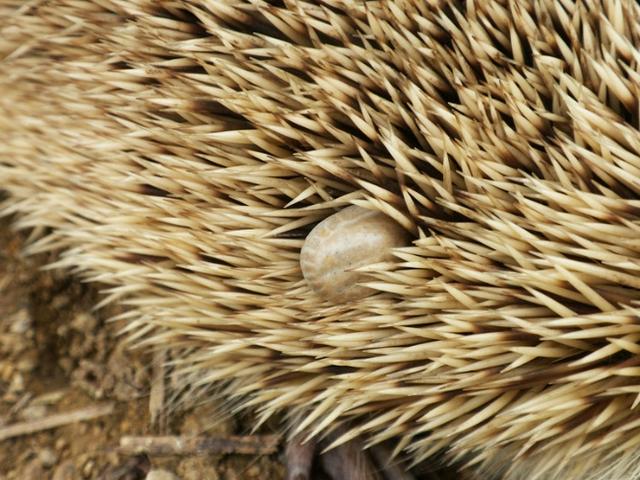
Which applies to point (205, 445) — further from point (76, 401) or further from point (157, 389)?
point (76, 401)

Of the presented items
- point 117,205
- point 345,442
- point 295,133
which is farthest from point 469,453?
point 117,205

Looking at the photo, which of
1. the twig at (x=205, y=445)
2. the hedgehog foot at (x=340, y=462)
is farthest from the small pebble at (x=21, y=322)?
the hedgehog foot at (x=340, y=462)

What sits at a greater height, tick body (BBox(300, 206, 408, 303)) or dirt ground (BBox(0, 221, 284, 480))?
tick body (BBox(300, 206, 408, 303))

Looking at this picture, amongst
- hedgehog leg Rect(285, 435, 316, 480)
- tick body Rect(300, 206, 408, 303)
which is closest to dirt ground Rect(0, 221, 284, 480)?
hedgehog leg Rect(285, 435, 316, 480)

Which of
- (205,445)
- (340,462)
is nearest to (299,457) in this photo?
(340,462)

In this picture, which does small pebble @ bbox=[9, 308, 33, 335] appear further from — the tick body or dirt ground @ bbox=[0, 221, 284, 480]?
the tick body

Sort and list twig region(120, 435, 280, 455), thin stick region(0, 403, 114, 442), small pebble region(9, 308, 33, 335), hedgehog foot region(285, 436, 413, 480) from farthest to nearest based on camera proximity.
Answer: small pebble region(9, 308, 33, 335), thin stick region(0, 403, 114, 442), twig region(120, 435, 280, 455), hedgehog foot region(285, 436, 413, 480)

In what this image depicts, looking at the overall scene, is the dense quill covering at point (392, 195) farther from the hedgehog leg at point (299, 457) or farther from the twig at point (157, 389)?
the twig at point (157, 389)

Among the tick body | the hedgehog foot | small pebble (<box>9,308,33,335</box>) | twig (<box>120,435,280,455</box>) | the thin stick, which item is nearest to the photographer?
the tick body
